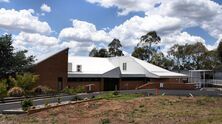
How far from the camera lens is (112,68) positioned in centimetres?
6291

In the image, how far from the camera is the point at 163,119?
21859 mm

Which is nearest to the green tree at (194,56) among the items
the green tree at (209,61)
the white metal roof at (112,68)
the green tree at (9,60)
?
the green tree at (209,61)

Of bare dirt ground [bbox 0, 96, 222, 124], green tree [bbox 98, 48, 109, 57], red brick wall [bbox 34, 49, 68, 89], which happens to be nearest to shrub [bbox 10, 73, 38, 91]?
red brick wall [bbox 34, 49, 68, 89]

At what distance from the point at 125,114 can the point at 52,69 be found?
30.6 metres

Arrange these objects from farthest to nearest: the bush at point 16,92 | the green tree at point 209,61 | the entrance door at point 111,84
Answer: the green tree at point 209,61, the entrance door at point 111,84, the bush at point 16,92

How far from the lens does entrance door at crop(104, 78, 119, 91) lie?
62169 mm

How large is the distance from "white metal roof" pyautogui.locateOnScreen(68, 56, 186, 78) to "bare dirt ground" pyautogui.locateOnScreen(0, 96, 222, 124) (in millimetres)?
28313

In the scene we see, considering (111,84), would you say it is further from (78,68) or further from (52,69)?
(52,69)

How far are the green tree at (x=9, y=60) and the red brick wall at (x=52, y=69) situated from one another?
321 cm

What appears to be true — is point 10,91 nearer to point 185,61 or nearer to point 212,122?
point 212,122

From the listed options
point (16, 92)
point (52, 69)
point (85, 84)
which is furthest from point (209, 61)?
point (16, 92)

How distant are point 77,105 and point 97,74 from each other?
30249 mm

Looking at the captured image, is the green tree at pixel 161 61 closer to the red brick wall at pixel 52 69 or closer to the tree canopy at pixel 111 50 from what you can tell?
the tree canopy at pixel 111 50

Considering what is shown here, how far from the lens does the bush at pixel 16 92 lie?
39188mm
